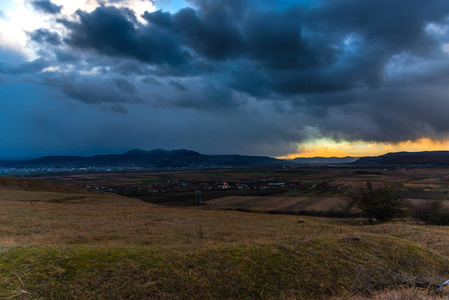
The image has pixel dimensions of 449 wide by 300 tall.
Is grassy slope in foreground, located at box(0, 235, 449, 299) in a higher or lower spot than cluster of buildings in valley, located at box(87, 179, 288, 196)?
higher

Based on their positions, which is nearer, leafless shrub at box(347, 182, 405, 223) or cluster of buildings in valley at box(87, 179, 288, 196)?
leafless shrub at box(347, 182, 405, 223)

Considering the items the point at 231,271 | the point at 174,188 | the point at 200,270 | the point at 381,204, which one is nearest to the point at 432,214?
the point at 381,204

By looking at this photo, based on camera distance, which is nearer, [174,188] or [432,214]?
[432,214]

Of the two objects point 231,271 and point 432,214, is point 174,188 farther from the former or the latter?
point 231,271

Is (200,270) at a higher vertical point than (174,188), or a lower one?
higher

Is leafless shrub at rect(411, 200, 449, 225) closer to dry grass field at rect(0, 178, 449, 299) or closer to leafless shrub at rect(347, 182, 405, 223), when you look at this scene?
leafless shrub at rect(347, 182, 405, 223)

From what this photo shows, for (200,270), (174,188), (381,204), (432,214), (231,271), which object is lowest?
(174,188)

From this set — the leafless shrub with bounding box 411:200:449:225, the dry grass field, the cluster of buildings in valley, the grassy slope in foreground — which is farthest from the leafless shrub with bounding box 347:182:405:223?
the cluster of buildings in valley

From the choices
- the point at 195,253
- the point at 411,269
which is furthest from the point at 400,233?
the point at 195,253

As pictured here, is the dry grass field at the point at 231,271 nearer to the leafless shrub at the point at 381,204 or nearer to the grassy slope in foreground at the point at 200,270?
the grassy slope in foreground at the point at 200,270

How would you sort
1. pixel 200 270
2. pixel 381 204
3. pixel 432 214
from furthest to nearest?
pixel 381 204 < pixel 432 214 < pixel 200 270

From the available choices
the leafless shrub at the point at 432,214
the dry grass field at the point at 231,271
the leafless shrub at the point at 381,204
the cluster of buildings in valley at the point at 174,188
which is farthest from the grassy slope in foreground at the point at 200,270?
the cluster of buildings in valley at the point at 174,188

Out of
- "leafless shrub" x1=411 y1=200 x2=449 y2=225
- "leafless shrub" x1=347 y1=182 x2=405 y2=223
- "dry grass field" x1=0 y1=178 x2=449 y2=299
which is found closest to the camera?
"dry grass field" x1=0 y1=178 x2=449 y2=299

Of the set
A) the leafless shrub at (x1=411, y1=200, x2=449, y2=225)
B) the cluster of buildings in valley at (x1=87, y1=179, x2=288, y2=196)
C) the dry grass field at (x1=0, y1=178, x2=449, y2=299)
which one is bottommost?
the cluster of buildings in valley at (x1=87, y1=179, x2=288, y2=196)
